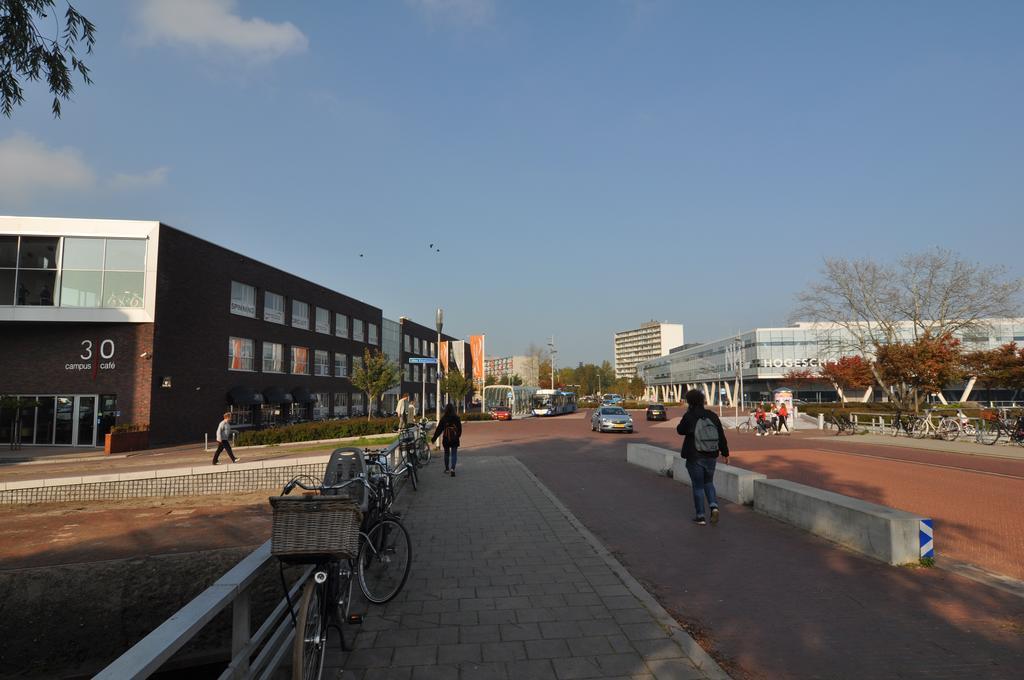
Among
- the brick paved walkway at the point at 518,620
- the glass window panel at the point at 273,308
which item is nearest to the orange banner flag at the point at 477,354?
the glass window panel at the point at 273,308

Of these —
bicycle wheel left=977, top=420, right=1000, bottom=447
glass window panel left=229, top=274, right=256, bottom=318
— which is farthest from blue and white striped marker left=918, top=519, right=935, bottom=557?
glass window panel left=229, top=274, right=256, bottom=318

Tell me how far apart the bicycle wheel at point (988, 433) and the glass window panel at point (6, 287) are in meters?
39.0

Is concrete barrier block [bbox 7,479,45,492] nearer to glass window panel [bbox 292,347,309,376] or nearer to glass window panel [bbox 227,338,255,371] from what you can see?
glass window panel [bbox 227,338,255,371]

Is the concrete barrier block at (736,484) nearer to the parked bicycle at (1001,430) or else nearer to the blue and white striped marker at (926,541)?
the blue and white striped marker at (926,541)

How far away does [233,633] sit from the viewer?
3031mm

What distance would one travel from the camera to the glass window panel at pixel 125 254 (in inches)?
1032

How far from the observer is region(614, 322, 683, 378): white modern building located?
176875 millimetres

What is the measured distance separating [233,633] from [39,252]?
99.5 ft

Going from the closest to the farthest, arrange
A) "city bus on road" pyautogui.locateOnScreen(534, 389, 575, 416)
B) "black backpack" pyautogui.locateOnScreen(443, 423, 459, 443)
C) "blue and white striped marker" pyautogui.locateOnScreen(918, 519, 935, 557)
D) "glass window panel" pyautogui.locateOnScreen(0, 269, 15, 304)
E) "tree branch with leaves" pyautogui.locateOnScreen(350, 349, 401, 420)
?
1. "blue and white striped marker" pyautogui.locateOnScreen(918, 519, 935, 557)
2. "black backpack" pyautogui.locateOnScreen(443, 423, 459, 443)
3. "glass window panel" pyautogui.locateOnScreen(0, 269, 15, 304)
4. "tree branch with leaves" pyautogui.locateOnScreen(350, 349, 401, 420)
5. "city bus on road" pyautogui.locateOnScreen(534, 389, 575, 416)

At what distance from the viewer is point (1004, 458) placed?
17.0m

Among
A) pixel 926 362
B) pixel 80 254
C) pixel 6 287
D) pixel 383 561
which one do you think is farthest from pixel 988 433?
pixel 6 287

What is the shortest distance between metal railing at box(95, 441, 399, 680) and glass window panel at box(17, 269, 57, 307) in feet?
94.8

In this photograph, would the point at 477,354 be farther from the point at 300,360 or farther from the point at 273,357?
the point at 273,357

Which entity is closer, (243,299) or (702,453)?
(702,453)
